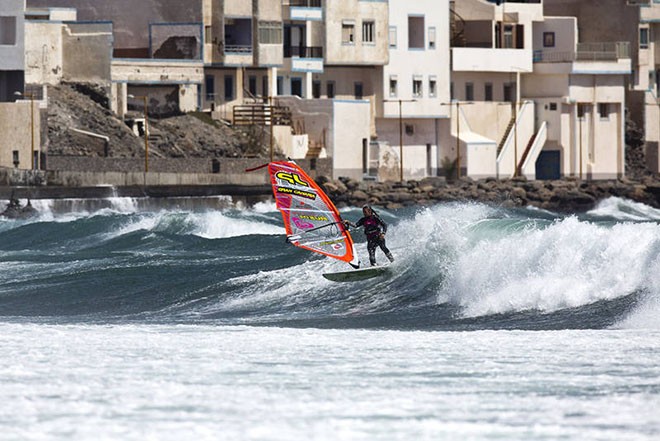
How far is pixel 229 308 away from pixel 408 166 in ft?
141

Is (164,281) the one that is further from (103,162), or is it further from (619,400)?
(103,162)

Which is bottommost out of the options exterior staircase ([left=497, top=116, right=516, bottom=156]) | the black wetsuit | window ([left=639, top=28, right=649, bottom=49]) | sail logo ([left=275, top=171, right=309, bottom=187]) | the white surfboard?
the white surfboard

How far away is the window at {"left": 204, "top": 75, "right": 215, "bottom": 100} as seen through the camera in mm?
65500

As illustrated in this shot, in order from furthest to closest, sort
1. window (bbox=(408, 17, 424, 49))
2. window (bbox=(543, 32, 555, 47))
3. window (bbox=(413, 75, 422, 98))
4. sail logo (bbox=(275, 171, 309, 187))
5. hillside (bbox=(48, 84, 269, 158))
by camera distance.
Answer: window (bbox=(543, 32, 555, 47)), window (bbox=(408, 17, 424, 49)), window (bbox=(413, 75, 422, 98)), hillside (bbox=(48, 84, 269, 158)), sail logo (bbox=(275, 171, 309, 187))

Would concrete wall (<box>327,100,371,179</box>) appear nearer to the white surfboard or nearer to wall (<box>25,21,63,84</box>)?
wall (<box>25,21,63,84</box>)

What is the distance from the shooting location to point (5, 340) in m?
20.8

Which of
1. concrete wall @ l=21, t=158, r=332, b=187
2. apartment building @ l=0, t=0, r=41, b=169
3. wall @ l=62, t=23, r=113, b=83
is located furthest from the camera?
wall @ l=62, t=23, r=113, b=83

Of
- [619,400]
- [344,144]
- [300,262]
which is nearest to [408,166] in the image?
[344,144]

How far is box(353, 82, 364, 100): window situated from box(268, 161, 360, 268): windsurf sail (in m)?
43.0

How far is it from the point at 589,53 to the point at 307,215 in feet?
165

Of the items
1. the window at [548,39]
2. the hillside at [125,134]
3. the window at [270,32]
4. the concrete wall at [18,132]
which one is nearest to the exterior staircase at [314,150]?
the hillside at [125,134]

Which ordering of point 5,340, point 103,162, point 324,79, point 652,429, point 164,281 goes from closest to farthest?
point 652,429 < point 5,340 < point 164,281 < point 103,162 < point 324,79

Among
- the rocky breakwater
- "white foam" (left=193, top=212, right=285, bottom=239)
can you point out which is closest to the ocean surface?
"white foam" (left=193, top=212, right=285, bottom=239)

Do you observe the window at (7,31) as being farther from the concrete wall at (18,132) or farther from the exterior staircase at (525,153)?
the exterior staircase at (525,153)
